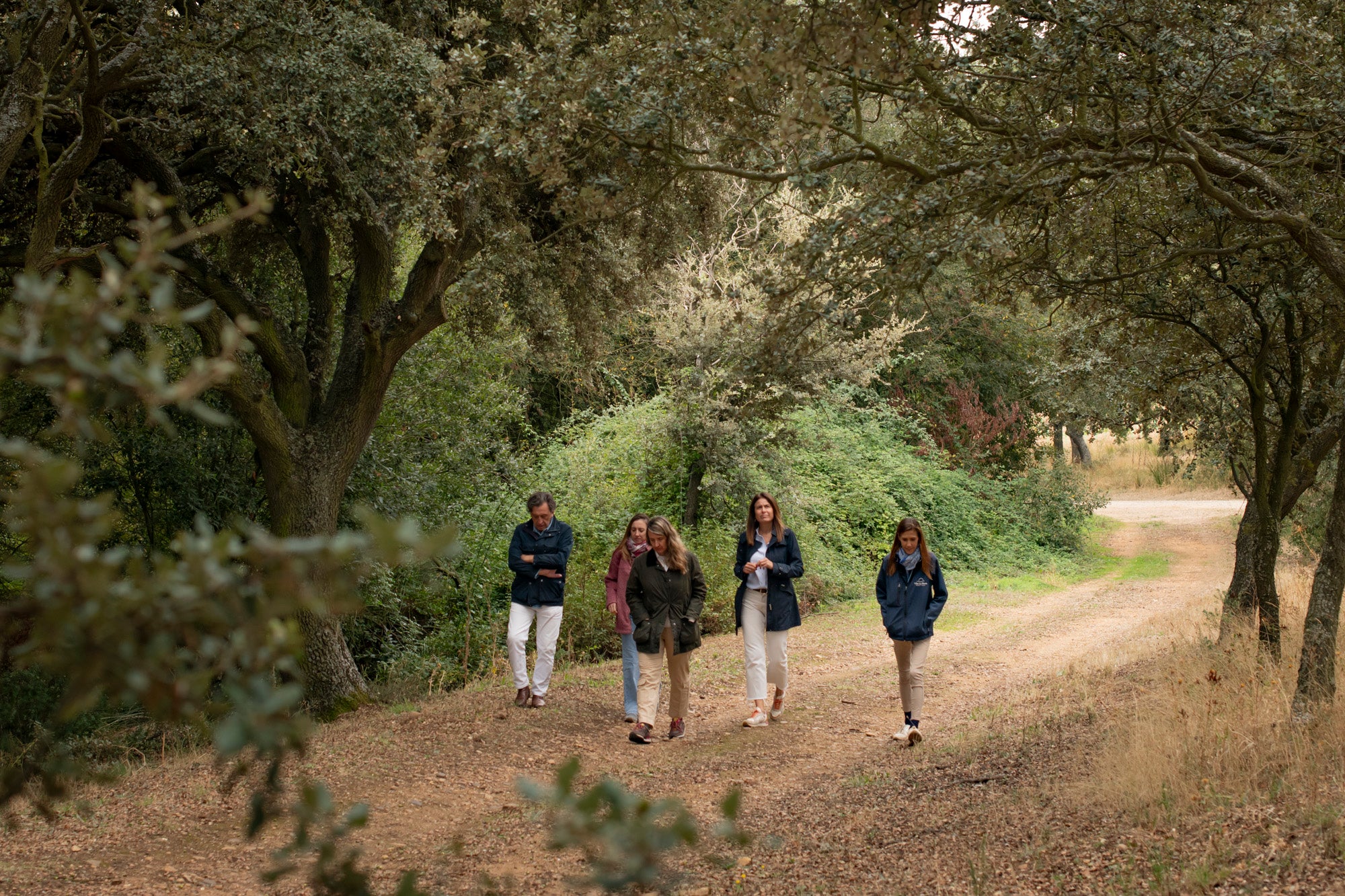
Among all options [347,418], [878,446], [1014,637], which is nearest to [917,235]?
[347,418]

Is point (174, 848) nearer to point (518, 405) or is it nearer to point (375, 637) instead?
point (375, 637)

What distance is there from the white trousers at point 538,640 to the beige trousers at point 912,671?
3172 mm

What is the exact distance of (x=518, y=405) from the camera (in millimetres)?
15570

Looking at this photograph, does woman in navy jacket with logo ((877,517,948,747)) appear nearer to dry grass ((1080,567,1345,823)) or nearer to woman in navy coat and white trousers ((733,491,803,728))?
woman in navy coat and white trousers ((733,491,803,728))

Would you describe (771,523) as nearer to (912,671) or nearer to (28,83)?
(912,671)

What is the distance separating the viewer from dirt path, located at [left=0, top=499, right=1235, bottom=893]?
6008mm

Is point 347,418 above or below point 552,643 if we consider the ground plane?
above

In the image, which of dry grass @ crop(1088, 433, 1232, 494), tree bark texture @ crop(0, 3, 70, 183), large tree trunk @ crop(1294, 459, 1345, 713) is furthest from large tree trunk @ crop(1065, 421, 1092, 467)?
tree bark texture @ crop(0, 3, 70, 183)

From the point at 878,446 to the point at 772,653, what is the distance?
537 inches

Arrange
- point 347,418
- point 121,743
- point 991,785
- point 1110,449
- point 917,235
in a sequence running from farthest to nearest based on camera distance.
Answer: point 1110,449, point 347,418, point 121,743, point 991,785, point 917,235

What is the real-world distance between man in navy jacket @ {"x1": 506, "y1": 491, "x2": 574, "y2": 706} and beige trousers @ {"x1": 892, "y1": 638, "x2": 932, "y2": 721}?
3.16 meters

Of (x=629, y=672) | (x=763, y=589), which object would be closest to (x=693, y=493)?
(x=629, y=672)

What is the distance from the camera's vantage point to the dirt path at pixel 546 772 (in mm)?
6008

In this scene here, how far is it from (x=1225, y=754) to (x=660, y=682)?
14.8ft
